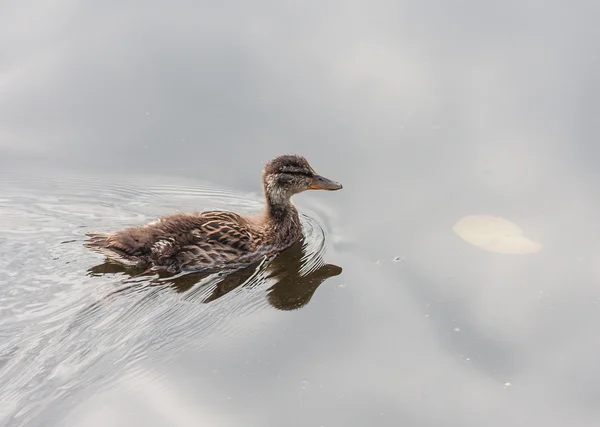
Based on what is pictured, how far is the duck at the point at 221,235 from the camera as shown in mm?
6406

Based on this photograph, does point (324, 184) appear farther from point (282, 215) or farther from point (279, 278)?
point (279, 278)

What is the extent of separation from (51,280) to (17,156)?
1616 mm

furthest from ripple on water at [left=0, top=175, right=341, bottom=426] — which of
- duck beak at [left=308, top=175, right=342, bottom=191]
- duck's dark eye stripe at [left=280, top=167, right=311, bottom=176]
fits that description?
duck's dark eye stripe at [left=280, top=167, right=311, bottom=176]

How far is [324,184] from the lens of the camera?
6844 mm

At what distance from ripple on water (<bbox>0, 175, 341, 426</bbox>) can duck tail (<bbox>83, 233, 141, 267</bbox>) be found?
0.08m

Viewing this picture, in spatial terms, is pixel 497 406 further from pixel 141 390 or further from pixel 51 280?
pixel 51 280

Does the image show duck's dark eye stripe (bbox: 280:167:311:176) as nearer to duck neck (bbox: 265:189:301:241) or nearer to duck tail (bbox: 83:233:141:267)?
duck neck (bbox: 265:189:301:241)

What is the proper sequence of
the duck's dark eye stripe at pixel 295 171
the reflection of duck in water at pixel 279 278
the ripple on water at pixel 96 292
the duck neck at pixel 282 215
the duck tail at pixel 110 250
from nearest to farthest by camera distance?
the ripple on water at pixel 96 292, the reflection of duck in water at pixel 279 278, the duck tail at pixel 110 250, the duck's dark eye stripe at pixel 295 171, the duck neck at pixel 282 215

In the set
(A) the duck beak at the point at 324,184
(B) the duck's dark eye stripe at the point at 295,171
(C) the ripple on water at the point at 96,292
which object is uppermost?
(B) the duck's dark eye stripe at the point at 295,171

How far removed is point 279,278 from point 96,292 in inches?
49.4

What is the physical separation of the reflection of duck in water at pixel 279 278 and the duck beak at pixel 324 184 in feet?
1.57

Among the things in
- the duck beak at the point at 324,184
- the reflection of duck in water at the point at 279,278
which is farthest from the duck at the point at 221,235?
the reflection of duck in water at the point at 279,278

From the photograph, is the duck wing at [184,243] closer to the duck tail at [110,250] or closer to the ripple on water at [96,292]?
the duck tail at [110,250]

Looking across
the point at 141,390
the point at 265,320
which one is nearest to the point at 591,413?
the point at 265,320
